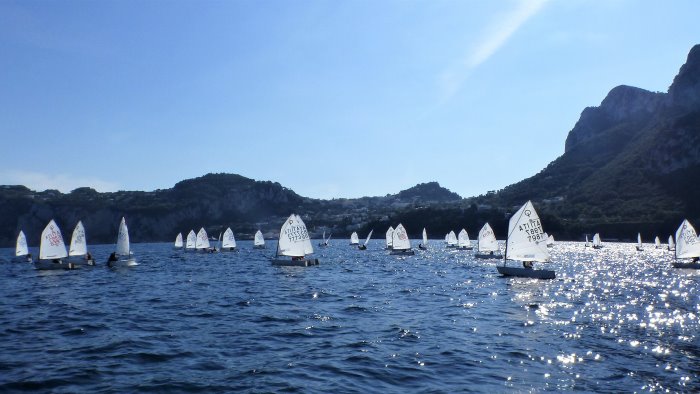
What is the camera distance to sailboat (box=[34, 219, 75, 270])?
5838 cm

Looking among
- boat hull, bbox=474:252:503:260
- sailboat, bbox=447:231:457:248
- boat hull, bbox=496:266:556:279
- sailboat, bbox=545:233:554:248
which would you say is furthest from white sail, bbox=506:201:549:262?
sailboat, bbox=545:233:554:248

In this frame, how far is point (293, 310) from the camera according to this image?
29.7m

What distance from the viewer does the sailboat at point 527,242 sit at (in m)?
51.2

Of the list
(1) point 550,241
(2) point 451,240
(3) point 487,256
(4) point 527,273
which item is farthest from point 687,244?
(1) point 550,241

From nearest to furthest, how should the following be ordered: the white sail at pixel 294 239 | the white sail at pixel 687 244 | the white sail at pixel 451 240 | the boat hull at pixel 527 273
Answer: the boat hull at pixel 527 273 < the white sail at pixel 294 239 < the white sail at pixel 687 244 < the white sail at pixel 451 240

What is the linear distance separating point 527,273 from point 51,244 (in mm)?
52091

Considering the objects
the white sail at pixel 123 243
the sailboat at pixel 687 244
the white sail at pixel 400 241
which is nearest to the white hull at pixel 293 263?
the white sail at pixel 123 243

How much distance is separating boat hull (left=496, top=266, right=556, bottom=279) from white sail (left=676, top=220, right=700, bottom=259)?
28041mm

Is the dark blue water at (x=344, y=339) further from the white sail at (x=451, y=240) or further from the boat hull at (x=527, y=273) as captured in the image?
the white sail at (x=451, y=240)

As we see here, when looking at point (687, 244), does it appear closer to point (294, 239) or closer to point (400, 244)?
point (294, 239)

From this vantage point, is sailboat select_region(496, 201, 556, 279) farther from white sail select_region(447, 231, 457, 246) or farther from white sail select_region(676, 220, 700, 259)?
white sail select_region(447, 231, 457, 246)

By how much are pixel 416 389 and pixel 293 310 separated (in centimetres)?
1549

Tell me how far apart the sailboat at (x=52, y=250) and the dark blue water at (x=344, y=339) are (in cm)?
1751

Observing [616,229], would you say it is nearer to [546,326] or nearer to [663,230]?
[663,230]
